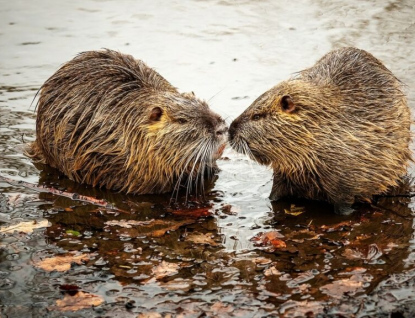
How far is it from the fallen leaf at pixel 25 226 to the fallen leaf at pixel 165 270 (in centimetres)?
104

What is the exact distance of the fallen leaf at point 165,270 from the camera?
13.1ft

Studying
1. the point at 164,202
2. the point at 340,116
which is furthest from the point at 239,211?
the point at 340,116

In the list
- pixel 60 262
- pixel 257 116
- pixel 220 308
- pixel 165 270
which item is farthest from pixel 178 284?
pixel 257 116

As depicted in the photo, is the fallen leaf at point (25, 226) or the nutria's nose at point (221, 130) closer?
the fallen leaf at point (25, 226)

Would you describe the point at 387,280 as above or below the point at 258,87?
below

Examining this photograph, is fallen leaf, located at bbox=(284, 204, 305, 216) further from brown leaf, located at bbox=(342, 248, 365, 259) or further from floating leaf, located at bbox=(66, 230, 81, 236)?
floating leaf, located at bbox=(66, 230, 81, 236)

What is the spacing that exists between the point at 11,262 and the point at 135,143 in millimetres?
1604

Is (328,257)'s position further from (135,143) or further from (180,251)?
(135,143)

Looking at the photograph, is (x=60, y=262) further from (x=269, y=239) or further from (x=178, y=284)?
(x=269, y=239)

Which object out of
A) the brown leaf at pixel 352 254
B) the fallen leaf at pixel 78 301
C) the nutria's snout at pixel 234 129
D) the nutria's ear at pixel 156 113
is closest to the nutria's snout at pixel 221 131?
the nutria's snout at pixel 234 129

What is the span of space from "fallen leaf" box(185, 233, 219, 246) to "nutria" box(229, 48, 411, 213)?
0.74 metres

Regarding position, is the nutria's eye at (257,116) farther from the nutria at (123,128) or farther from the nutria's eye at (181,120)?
the nutria's eye at (181,120)

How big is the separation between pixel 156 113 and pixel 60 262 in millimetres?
1641

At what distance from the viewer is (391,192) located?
516 centimetres
